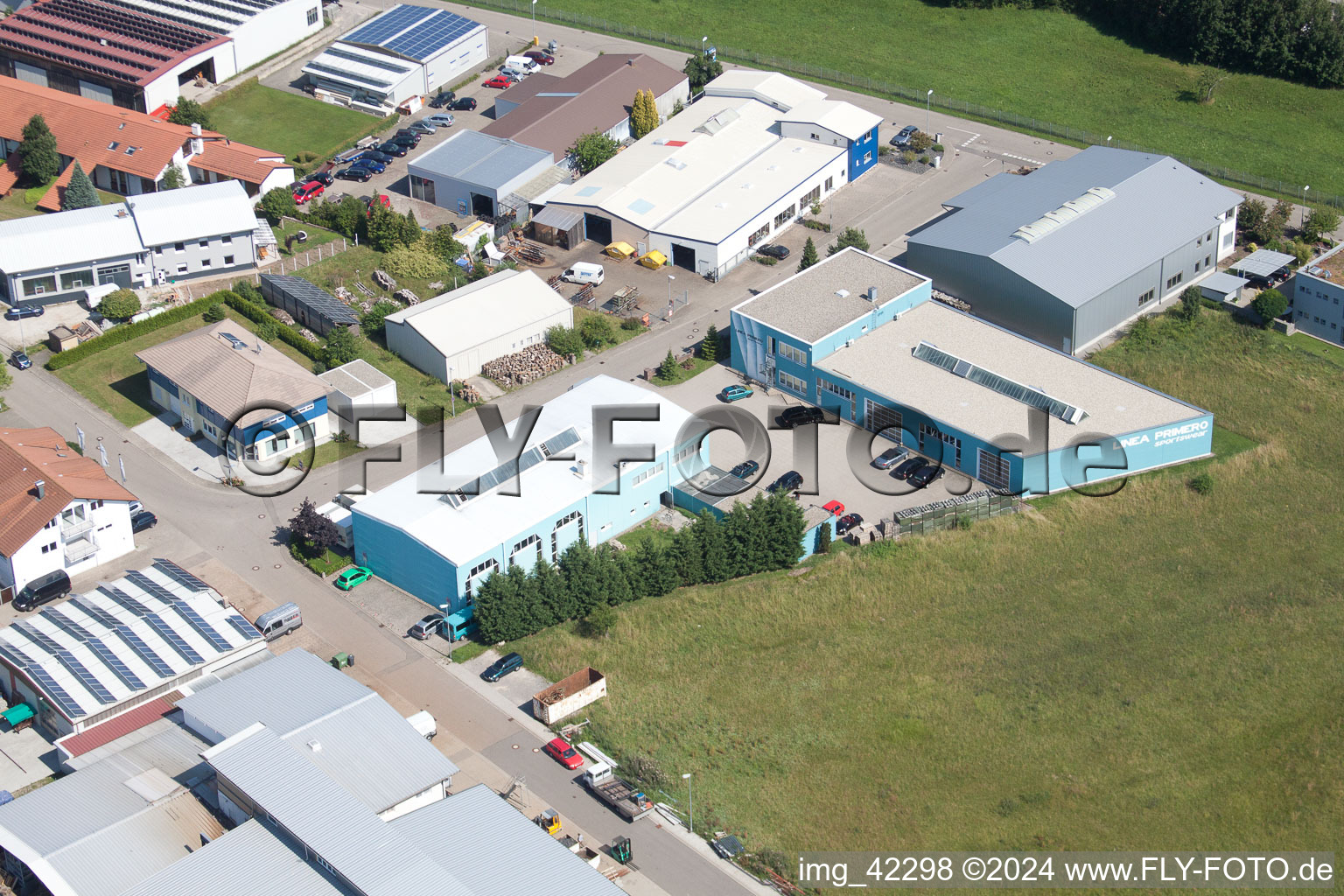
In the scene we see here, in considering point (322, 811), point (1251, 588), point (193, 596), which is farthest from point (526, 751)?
point (1251, 588)

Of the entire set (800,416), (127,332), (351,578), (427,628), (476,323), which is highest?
(476,323)

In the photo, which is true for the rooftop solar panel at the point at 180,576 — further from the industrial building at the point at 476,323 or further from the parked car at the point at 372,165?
the parked car at the point at 372,165

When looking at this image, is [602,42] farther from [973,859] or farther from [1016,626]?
[973,859]

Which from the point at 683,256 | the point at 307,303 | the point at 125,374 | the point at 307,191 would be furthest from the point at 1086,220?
the point at 125,374

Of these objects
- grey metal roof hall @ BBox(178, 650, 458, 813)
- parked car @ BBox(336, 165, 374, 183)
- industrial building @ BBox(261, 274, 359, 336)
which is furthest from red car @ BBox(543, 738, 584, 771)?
parked car @ BBox(336, 165, 374, 183)

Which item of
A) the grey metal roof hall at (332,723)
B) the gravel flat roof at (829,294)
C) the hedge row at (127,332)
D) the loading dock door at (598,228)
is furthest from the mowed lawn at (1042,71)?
the grey metal roof hall at (332,723)

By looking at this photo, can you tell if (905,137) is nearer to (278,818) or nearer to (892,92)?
(892,92)
